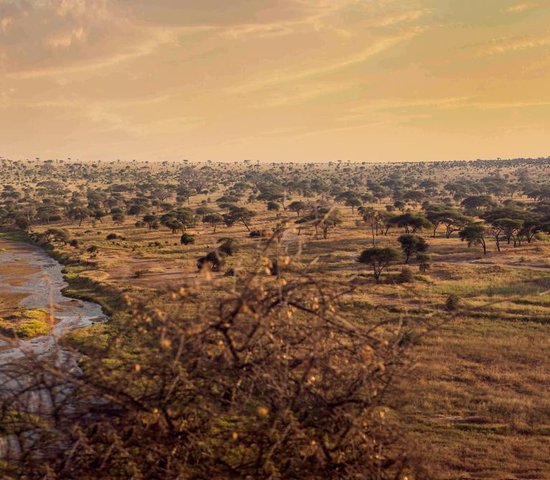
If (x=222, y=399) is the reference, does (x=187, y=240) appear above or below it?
below

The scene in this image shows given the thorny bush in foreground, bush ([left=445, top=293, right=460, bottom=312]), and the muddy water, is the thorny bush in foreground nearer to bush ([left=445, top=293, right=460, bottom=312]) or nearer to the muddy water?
the muddy water

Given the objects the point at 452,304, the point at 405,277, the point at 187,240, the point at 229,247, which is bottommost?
the point at 452,304

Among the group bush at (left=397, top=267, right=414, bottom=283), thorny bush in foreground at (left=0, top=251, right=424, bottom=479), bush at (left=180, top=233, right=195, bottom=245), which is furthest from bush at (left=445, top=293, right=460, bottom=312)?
bush at (left=180, top=233, right=195, bottom=245)

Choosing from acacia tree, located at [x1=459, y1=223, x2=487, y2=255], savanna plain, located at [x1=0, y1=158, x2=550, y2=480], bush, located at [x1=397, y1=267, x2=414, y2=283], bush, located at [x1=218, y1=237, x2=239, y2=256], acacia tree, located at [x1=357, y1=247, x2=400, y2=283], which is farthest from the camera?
acacia tree, located at [x1=459, y1=223, x2=487, y2=255]

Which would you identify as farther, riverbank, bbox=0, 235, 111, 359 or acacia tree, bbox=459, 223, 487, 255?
acacia tree, bbox=459, 223, 487, 255

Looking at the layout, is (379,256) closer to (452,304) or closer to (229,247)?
(452,304)

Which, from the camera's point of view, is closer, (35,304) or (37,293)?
(35,304)

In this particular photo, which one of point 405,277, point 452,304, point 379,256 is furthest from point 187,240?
point 452,304
